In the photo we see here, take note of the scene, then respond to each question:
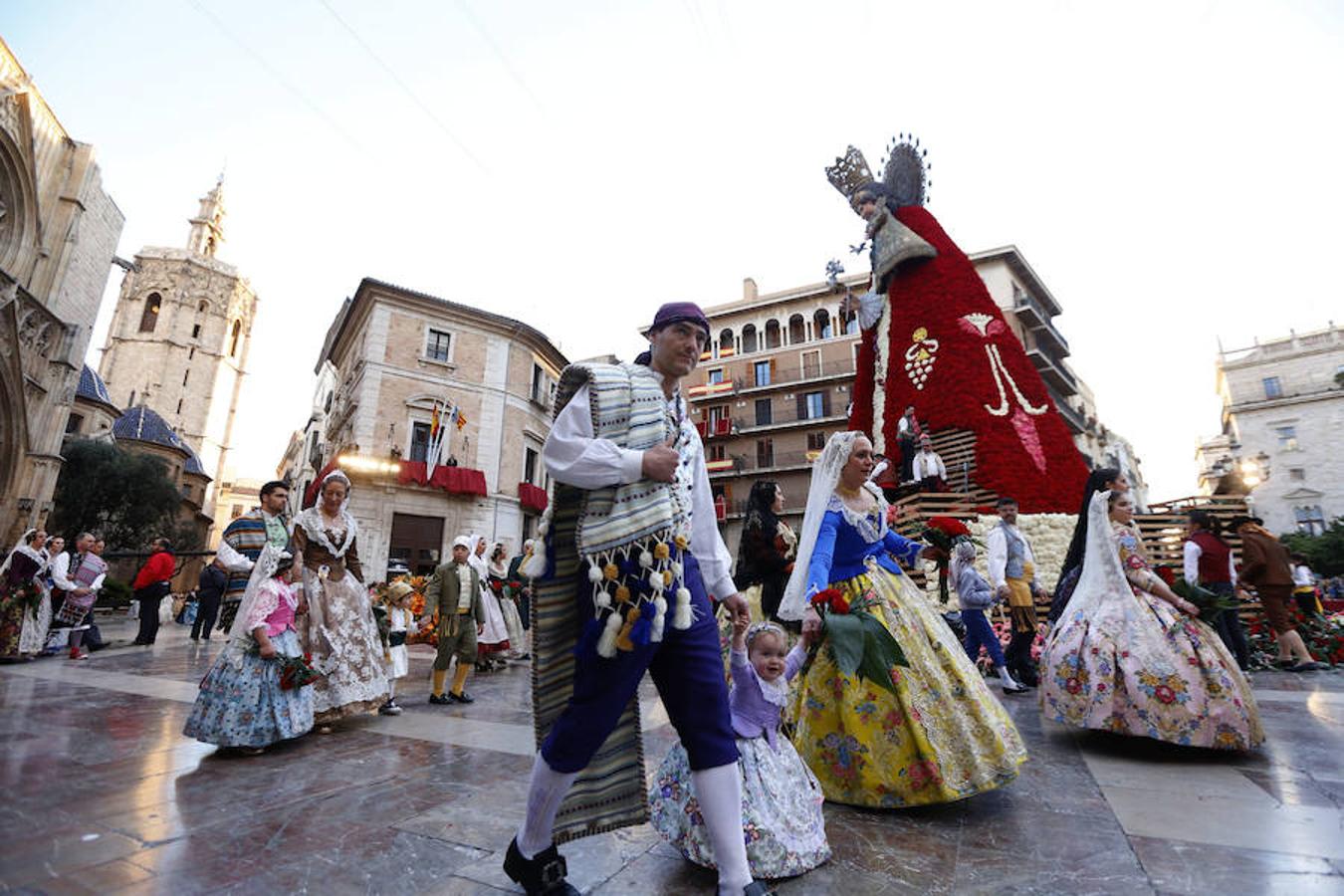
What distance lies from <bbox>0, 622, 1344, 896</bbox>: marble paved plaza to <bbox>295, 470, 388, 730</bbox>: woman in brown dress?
1.43 ft

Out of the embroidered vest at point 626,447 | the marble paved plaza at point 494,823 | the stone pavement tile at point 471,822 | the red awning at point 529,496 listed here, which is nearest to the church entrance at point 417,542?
the red awning at point 529,496

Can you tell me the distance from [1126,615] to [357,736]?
207 inches

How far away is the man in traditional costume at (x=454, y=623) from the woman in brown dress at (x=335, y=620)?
1.00 m

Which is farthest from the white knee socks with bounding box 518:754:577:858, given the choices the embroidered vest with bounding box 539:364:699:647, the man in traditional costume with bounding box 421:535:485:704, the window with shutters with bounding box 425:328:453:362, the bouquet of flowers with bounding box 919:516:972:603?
the window with shutters with bounding box 425:328:453:362

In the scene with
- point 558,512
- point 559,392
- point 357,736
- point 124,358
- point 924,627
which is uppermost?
point 124,358

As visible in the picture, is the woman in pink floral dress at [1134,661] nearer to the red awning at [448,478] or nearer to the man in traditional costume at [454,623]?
the man in traditional costume at [454,623]

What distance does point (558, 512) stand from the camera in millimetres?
2156

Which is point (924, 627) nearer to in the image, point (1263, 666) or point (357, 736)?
point (357, 736)

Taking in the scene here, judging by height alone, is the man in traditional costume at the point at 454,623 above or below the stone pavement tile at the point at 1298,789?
above

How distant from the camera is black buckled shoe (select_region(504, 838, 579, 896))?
74.0 inches

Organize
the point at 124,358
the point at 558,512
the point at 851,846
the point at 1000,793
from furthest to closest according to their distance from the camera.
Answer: the point at 124,358
the point at 1000,793
the point at 851,846
the point at 558,512

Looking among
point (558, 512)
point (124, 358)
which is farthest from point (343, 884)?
point (124, 358)

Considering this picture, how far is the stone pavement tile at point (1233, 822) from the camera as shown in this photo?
2.27 meters

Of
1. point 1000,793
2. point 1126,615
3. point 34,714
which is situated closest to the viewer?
point 1000,793
